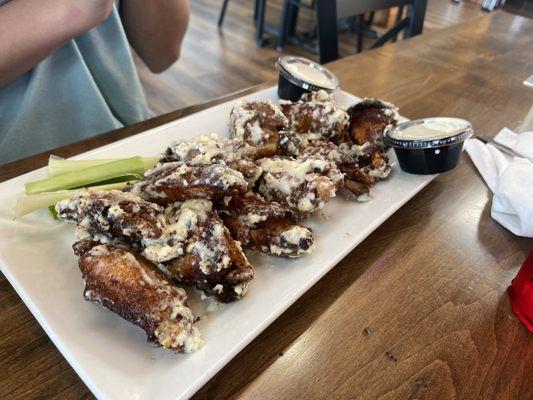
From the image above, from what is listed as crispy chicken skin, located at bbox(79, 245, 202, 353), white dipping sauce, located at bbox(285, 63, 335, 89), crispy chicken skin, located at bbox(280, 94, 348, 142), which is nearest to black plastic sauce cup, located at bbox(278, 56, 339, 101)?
white dipping sauce, located at bbox(285, 63, 335, 89)

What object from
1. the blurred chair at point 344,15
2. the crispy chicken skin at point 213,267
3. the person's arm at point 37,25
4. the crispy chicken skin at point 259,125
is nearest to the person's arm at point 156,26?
the person's arm at point 37,25

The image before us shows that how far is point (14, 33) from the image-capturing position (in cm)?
108

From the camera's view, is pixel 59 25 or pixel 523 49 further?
pixel 523 49

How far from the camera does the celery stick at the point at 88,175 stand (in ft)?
3.14

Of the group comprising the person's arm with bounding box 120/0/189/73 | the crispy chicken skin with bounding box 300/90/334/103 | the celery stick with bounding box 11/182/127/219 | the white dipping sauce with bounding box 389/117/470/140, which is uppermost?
the person's arm with bounding box 120/0/189/73

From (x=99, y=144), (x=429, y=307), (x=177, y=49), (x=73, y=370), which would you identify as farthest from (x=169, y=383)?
(x=177, y=49)

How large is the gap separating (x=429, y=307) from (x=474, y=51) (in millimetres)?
2067

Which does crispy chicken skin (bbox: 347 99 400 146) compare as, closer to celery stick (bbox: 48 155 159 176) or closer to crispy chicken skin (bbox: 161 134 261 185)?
crispy chicken skin (bbox: 161 134 261 185)

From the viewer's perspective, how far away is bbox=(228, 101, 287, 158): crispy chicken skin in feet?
3.73

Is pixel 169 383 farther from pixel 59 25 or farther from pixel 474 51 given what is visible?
pixel 474 51

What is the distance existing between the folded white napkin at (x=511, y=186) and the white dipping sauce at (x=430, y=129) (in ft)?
0.62

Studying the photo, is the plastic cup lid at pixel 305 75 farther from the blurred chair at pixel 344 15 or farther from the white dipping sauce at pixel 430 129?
the blurred chair at pixel 344 15

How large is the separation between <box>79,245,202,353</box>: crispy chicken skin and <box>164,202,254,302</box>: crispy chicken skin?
5 centimetres

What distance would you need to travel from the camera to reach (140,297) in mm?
714
